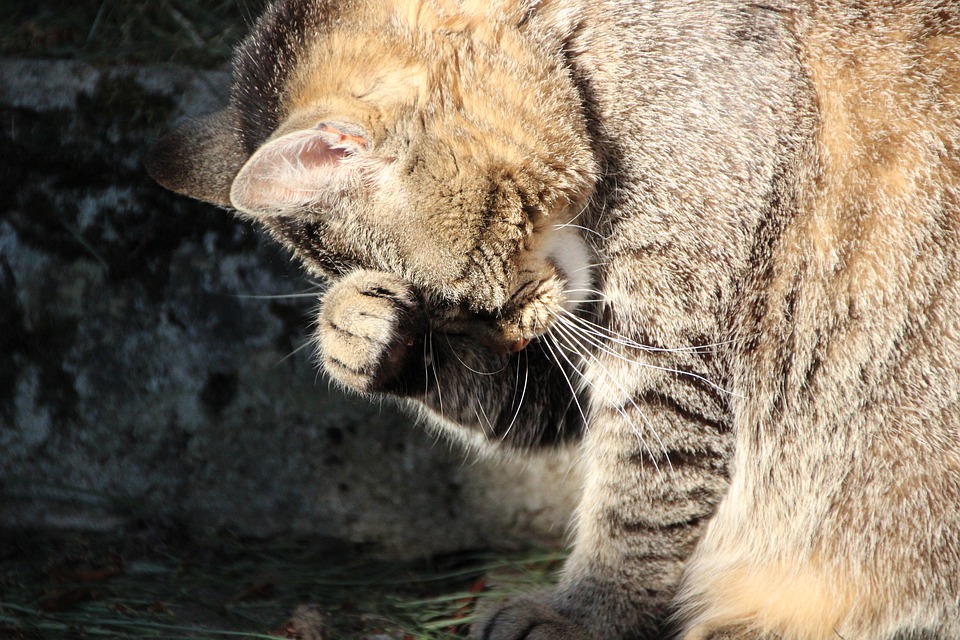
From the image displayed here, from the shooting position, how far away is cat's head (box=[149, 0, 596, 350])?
75.4 inches

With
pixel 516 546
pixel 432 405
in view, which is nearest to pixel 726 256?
pixel 432 405

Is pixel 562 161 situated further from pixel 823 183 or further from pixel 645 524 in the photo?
pixel 645 524

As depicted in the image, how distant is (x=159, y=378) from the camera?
2764 millimetres

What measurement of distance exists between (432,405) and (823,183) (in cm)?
109

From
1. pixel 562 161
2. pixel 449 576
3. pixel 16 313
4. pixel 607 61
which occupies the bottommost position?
pixel 449 576

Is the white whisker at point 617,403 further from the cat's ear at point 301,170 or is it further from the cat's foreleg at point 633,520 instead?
the cat's ear at point 301,170

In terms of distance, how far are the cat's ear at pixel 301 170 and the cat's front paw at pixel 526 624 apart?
46.3 inches

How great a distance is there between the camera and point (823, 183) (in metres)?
2.09

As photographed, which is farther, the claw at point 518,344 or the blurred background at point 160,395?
the blurred background at point 160,395

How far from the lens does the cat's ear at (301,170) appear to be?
1839 mm

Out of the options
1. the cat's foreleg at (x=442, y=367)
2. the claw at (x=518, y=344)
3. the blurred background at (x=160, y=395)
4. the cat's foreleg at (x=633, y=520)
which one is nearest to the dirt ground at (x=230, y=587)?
the blurred background at (x=160, y=395)

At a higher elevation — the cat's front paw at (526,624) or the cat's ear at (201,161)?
the cat's ear at (201,161)

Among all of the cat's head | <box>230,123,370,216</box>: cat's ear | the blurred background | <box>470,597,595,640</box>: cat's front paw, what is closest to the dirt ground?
the blurred background

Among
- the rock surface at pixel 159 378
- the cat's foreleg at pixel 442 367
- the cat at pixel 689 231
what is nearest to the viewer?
the cat at pixel 689 231
